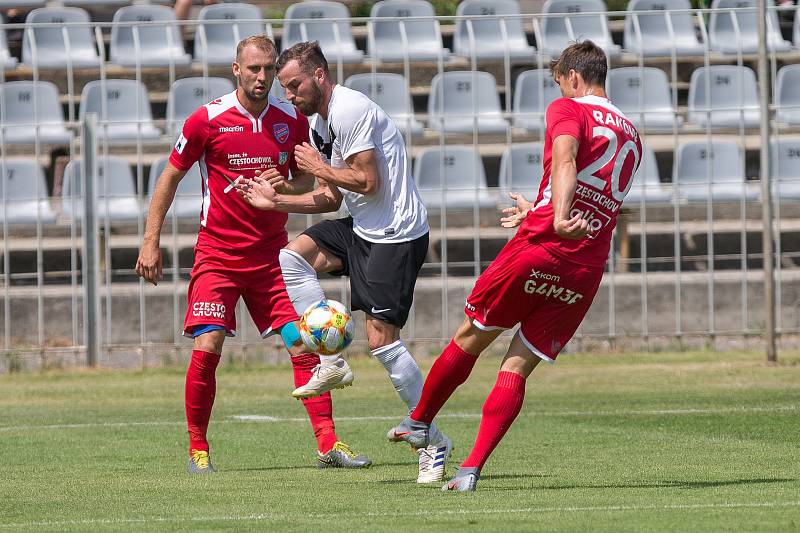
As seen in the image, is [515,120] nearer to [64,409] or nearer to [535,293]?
[64,409]

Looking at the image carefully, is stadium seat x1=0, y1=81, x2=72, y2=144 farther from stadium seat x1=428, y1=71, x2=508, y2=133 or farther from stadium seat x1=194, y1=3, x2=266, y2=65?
stadium seat x1=428, y1=71, x2=508, y2=133

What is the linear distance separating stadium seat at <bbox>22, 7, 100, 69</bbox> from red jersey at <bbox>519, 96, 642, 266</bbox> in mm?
12069

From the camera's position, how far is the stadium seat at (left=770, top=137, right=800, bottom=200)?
15.1 meters

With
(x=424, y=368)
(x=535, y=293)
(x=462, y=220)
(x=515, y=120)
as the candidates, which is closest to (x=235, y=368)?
(x=424, y=368)

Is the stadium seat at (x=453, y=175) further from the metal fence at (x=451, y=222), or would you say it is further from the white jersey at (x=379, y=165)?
the white jersey at (x=379, y=165)

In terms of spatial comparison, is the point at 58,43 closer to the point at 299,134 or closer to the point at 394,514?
the point at 299,134

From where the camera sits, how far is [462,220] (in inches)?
585

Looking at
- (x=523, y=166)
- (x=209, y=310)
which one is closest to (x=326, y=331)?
(x=209, y=310)

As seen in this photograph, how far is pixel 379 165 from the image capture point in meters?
7.14

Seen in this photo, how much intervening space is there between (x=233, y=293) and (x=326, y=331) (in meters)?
1.02

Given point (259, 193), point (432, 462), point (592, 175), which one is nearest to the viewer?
point (592, 175)

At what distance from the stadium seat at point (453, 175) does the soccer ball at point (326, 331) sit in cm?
775

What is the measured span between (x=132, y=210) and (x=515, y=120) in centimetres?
437

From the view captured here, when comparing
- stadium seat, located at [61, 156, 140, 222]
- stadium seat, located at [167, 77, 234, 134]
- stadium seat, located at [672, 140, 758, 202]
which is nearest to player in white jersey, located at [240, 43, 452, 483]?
stadium seat, located at [61, 156, 140, 222]
